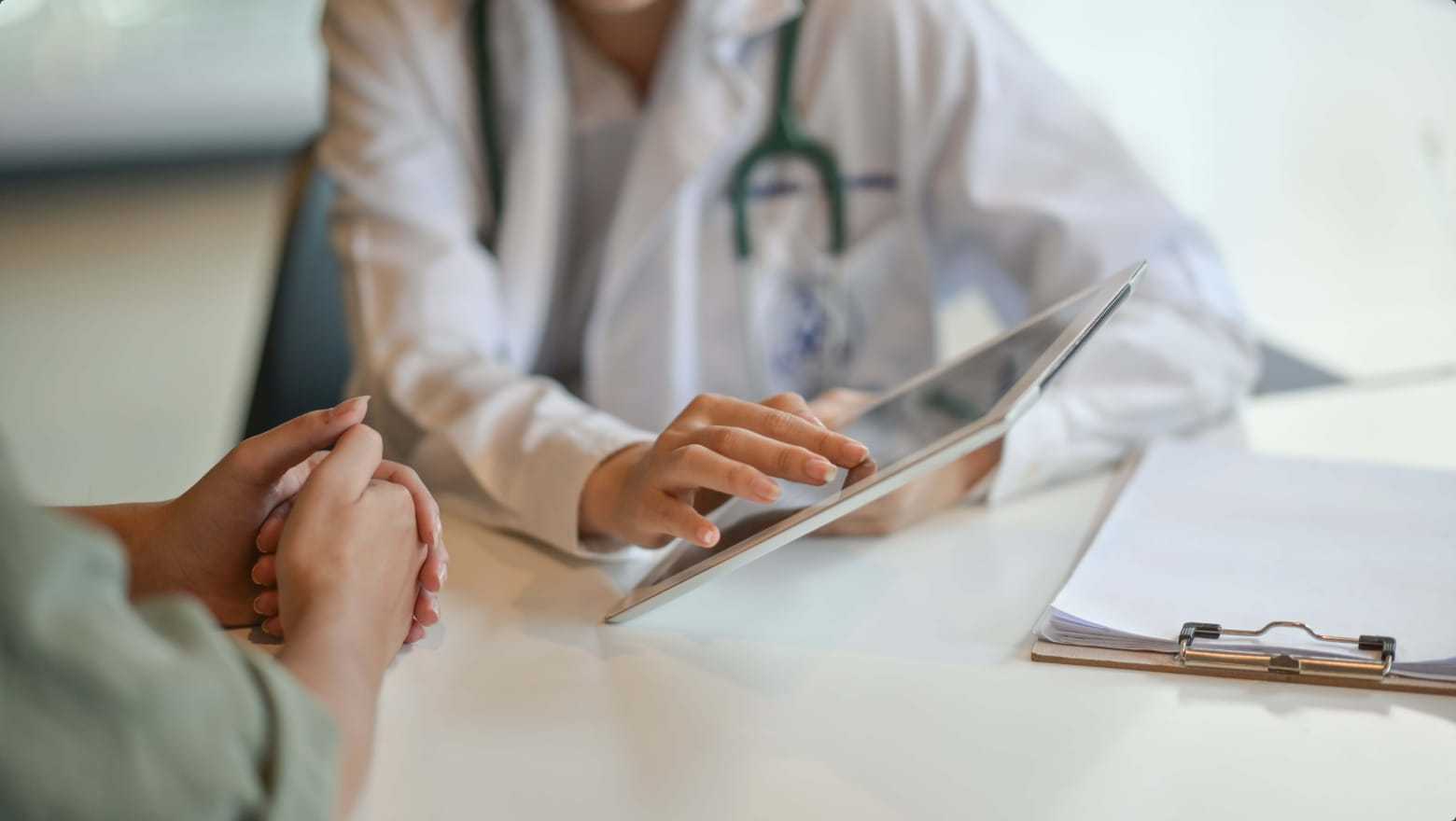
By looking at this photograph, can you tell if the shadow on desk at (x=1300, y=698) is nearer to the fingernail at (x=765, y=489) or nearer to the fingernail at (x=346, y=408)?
the fingernail at (x=765, y=489)

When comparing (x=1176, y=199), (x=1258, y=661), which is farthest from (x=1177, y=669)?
(x=1176, y=199)

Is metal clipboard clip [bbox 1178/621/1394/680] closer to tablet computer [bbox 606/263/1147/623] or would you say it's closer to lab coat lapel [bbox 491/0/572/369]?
tablet computer [bbox 606/263/1147/623]

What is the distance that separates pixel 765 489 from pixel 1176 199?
1.82ft

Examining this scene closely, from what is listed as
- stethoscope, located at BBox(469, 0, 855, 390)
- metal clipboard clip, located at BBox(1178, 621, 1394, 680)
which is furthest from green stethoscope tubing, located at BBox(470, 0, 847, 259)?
metal clipboard clip, located at BBox(1178, 621, 1394, 680)

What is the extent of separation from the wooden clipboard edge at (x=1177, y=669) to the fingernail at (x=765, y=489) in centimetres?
13

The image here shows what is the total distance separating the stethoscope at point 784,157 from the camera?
3.25ft

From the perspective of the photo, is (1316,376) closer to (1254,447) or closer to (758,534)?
(1254,447)

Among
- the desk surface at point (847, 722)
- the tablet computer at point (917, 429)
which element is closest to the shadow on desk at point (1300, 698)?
the desk surface at point (847, 722)

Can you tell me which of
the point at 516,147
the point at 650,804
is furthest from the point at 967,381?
the point at 516,147

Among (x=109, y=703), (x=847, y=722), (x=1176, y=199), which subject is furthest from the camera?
(x=1176, y=199)

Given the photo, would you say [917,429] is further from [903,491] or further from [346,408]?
[346,408]

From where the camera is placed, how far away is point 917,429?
637 millimetres

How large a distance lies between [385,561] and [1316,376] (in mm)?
799

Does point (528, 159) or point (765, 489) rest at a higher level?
point (528, 159)
